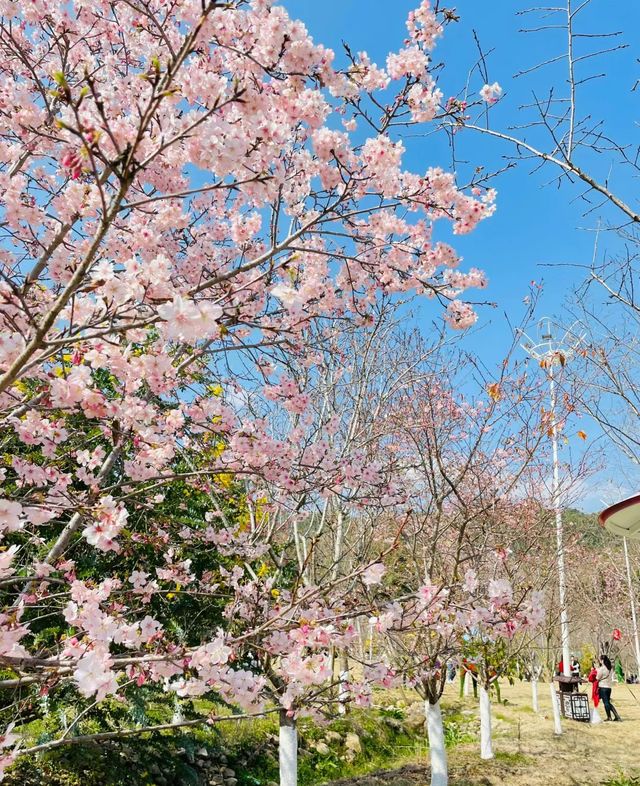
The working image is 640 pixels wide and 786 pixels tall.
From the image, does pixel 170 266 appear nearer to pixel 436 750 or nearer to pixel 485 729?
pixel 436 750

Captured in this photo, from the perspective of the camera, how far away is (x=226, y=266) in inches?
173

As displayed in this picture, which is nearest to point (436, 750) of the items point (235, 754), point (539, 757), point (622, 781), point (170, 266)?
point (622, 781)

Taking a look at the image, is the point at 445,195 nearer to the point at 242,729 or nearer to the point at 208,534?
the point at 208,534

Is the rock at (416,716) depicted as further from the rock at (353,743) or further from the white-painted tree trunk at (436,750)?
the white-painted tree trunk at (436,750)

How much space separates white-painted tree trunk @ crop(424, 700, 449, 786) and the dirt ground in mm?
1479

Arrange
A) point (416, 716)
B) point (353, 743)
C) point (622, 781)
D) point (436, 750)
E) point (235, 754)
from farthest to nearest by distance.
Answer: point (416, 716) < point (353, 743) < point (235, 754) < point (622, 781) < point (436, 750)

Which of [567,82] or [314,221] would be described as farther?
[567,82]

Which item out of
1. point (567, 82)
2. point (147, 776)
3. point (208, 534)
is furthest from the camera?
point (147, 776)

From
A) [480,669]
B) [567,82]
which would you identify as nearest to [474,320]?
[567,82]

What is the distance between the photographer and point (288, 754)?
5.33 metres

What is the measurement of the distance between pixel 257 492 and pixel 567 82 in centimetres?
402

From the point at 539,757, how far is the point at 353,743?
2916 millimetres

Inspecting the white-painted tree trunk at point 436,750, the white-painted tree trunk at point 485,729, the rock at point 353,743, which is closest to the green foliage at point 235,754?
the rock at point 353,743

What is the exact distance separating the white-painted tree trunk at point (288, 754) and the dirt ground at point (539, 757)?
261 centimetres
